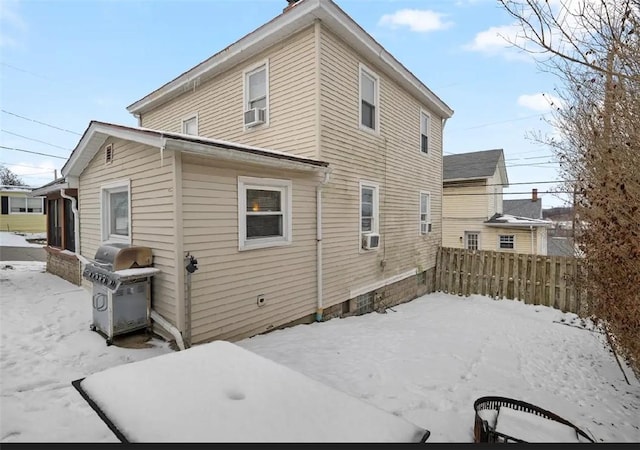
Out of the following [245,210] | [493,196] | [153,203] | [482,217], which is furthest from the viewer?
[493,196]

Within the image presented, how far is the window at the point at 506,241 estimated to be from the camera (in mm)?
18547

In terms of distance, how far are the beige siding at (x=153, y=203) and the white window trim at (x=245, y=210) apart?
115cm

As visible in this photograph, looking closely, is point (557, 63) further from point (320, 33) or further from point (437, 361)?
point (320, 33)

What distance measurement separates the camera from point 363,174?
8445 mm

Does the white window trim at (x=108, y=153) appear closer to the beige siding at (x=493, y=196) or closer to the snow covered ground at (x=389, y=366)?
the snow covered ground at (x=389, y=366)

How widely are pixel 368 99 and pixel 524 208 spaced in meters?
20.2

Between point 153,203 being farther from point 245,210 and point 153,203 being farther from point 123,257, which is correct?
point 245,210

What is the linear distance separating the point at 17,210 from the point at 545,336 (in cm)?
3215

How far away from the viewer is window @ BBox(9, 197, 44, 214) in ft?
74.0

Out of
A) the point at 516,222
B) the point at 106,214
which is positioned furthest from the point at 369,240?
the point at 516,222

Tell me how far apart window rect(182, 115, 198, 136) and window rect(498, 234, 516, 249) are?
17.9m

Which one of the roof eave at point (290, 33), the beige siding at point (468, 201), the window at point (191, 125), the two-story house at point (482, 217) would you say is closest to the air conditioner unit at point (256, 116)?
the roof eave at point (290, 33)

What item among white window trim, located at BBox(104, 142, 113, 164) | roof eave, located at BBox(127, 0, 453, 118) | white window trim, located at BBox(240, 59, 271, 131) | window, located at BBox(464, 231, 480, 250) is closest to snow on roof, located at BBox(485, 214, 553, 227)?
window, located at BBox(464, 231, 480, 250)

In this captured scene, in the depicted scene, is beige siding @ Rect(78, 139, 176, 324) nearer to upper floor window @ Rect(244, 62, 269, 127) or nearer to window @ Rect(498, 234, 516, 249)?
upper floor window @ Rect(244, 62, 269, 127)
